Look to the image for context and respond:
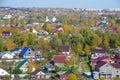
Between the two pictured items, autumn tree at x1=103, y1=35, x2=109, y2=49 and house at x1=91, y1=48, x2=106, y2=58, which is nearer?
house at x1=91, y1=48, x2=106, y2=58

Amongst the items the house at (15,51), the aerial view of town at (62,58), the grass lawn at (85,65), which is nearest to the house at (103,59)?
the aerial view of town at (62,58)

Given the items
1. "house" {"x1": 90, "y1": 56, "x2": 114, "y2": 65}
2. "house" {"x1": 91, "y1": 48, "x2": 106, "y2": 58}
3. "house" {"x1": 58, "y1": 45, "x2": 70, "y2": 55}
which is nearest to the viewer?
"house" {"x1": 90, "y1": 56, "x2": 114, "y2": 65}

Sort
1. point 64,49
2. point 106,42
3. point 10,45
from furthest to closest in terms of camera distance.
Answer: point 106,42 < point 10,45 < point 64,49

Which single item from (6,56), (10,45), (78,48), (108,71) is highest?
(10,45)

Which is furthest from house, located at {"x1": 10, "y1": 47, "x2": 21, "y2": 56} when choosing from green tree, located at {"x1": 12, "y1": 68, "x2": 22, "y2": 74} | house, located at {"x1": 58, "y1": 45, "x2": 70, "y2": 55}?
green tree, located at {"x1": 12, "y1": 68, "x2": 22, "y2": 74}

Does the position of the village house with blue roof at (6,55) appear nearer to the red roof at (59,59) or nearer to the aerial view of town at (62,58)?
the aerial view of town at (62,58)

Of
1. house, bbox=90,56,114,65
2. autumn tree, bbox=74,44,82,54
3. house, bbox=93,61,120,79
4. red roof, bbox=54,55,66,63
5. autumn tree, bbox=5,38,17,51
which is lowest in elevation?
house, bbox=93,61,120,79

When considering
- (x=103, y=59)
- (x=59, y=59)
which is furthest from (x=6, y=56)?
(x=103, y=59)

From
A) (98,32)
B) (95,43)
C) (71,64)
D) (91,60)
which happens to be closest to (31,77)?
(71,64)

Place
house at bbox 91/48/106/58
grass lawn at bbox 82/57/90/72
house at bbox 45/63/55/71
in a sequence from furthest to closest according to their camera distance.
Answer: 1. house at bbox 91/48/106/58
2. grass lawn at bbox 82/57/90/72
3. house at bbox 45/63/55/71

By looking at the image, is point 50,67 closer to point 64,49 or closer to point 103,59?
point 103,59

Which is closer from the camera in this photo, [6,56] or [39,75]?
[39,75]

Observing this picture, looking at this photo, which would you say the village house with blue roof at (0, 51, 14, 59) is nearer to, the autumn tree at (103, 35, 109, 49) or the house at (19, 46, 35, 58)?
the house at (19, 46, 35, 58)
